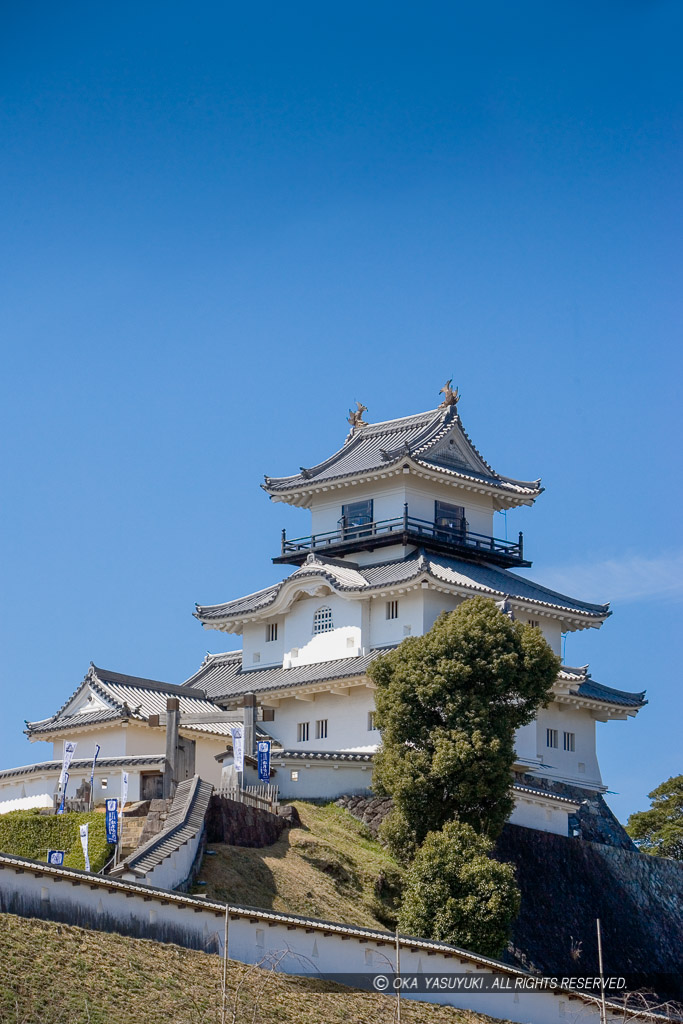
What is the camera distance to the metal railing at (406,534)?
5588 centimetres

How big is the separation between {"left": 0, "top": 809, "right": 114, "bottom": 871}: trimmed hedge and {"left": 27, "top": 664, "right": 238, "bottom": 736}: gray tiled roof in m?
8.05

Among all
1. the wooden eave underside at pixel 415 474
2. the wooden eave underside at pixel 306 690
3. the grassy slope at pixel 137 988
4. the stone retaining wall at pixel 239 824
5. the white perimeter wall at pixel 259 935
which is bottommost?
the grassy slope at pixel 137 988

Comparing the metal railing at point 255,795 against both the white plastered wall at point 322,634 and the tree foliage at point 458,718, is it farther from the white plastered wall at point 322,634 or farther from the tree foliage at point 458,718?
the white plastered wall at point 322,634

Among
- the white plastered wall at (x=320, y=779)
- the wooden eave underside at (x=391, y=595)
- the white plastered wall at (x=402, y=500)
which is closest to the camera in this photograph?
the white plastered wall at (x=320, y=779)

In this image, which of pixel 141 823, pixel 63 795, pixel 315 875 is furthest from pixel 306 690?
pixel 141 823

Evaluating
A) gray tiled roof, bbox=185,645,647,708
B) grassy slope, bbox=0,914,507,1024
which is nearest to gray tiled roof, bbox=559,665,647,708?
gray tiled roof, bbox=185,645,647,708

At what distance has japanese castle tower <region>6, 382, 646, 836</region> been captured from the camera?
49.0 meters

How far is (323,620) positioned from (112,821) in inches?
745

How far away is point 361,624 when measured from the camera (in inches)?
2088

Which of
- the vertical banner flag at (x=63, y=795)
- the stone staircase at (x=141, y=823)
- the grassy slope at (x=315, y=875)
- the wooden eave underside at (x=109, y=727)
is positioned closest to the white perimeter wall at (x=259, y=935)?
the grassy slope at (x=315, y=875)

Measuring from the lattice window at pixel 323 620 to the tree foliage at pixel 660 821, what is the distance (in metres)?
20.7

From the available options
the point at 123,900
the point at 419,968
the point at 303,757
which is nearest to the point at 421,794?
the point at 303,757

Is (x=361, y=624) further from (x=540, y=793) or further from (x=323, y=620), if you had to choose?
(x=540, y=793)

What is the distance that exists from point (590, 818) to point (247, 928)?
2687 cm
